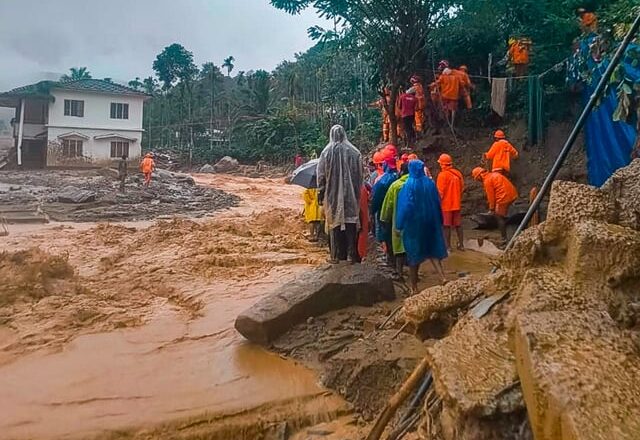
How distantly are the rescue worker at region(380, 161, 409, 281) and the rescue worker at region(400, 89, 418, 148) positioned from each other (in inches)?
217

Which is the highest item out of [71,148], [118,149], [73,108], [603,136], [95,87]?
[95,87]

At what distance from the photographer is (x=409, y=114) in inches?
472

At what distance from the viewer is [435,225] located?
19.5 ft

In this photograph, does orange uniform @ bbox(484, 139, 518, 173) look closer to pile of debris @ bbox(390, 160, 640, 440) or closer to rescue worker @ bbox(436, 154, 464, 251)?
rescue worker @ bbox(436, 154, 464, 251)

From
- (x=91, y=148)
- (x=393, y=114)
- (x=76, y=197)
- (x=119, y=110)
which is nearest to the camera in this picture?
(x=393, y=114)

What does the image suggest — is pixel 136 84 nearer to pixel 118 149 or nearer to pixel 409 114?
pixel 118 149

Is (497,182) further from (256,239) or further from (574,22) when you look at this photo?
(256,239)

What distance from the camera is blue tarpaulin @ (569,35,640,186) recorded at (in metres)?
7.46

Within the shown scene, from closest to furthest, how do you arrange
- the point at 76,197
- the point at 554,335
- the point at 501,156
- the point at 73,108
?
the point at 554,335 < the point at 501,156 < the point at 76,197 < the point at 73,108

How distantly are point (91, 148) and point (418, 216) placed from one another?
3068 centimetres

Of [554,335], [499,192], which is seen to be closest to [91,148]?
[499,192]

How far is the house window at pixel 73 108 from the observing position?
105 feet

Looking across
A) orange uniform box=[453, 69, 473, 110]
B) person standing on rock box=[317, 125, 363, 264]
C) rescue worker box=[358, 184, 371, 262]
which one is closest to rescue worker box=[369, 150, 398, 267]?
rescue worker box=[358, 184, 371, 262]

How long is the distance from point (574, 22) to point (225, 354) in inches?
350
